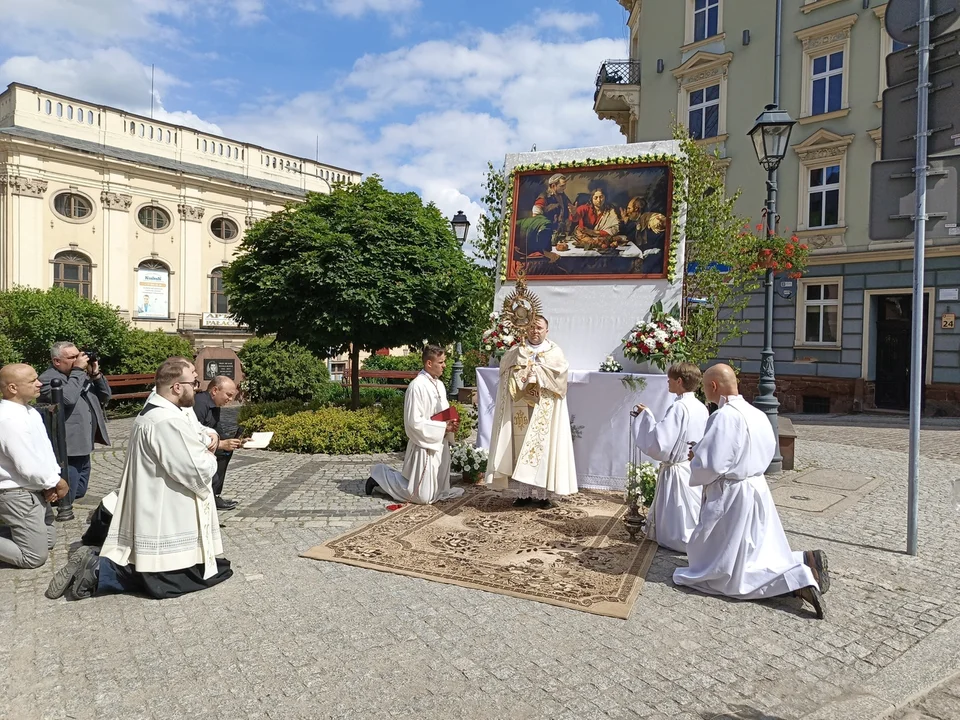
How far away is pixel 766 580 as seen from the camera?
467 cm

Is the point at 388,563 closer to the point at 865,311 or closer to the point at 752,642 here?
the point at 752,642

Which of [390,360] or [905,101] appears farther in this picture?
[390,360]

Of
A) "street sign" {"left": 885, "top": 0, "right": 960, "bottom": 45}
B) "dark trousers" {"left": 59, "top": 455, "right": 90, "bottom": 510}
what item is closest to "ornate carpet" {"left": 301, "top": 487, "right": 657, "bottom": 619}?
"dark trousers" {"left": 59, "top": 455, "right": 90, "bottom": 510}

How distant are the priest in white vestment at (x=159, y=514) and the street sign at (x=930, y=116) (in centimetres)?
591

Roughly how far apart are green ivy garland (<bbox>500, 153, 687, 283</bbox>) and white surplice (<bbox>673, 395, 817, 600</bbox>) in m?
3.95

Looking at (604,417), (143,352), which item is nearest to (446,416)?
(604,417)

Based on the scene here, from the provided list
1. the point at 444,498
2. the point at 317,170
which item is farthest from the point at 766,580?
the point at 317,170

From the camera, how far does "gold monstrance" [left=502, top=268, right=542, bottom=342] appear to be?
306 inches

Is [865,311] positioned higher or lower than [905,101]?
lower

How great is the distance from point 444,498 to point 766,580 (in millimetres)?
3814

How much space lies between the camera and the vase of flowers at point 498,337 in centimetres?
806

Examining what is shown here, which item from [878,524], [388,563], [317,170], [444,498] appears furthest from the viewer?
[317,170]

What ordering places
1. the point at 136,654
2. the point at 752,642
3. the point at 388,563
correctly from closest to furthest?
the point at 136,654, the point at 752,642, the point at 388,563

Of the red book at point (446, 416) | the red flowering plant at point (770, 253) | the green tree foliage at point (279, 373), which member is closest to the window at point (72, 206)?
the green tree foliage at point (279, 373)
